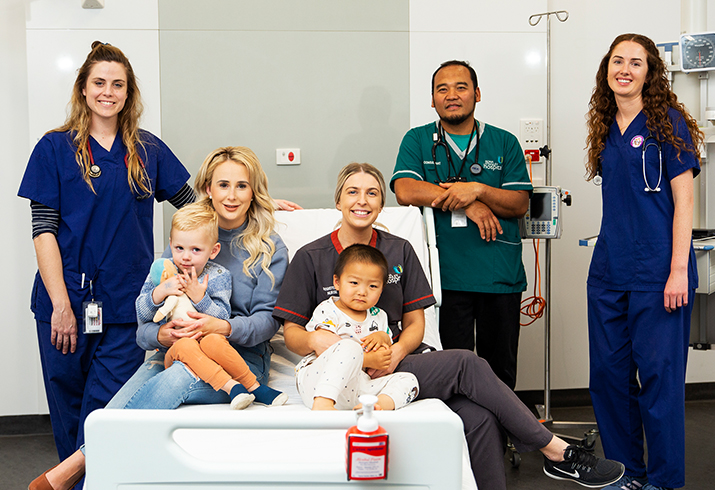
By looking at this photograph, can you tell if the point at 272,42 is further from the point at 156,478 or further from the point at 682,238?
the point at 156,478

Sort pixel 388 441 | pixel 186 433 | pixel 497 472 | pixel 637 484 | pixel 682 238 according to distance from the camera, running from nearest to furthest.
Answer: pixel 388 441, pixel 186 433, pixel 497 472, pixel 682 238, pixel 637 484

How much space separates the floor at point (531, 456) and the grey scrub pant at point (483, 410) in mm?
936

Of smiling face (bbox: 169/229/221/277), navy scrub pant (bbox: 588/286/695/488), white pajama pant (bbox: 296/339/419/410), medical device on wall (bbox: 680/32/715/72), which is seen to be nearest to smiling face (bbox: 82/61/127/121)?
Answer: smiling face (bbox: 169/229/221/277)

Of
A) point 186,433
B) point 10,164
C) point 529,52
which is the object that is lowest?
point 186,433

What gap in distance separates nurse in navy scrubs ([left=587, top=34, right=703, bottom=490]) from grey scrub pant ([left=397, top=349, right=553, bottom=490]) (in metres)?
0.84

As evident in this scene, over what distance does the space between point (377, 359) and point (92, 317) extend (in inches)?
44.3

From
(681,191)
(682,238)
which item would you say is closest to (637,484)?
(682,238)

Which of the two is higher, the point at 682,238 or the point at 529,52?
the point at 529,52

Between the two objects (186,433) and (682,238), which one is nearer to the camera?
(186,433)

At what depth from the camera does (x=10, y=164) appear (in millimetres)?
3234

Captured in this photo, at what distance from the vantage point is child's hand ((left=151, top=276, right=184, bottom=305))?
191 cm

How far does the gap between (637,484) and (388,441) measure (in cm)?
174

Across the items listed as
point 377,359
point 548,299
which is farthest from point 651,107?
point 377,359

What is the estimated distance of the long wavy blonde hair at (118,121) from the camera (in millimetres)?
2291
